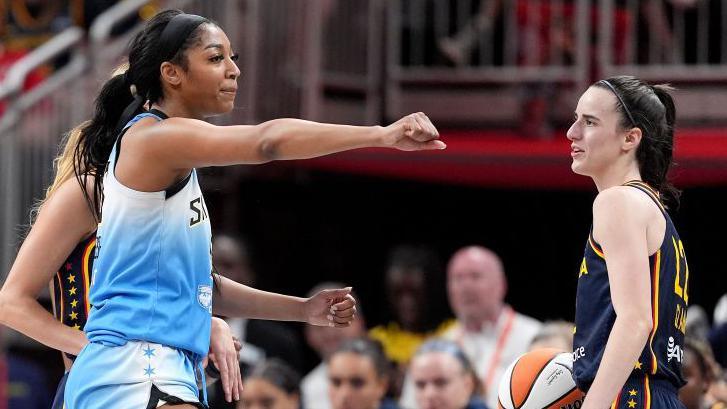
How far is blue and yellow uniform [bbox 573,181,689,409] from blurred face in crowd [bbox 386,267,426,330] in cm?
501

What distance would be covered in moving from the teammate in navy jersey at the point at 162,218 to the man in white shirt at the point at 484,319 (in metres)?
4.36

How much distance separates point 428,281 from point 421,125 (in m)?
5.82

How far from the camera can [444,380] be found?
7.37 meters

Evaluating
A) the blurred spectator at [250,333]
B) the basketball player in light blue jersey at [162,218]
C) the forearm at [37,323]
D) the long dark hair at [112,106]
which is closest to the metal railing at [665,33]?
the blurred spectator at [250,333]

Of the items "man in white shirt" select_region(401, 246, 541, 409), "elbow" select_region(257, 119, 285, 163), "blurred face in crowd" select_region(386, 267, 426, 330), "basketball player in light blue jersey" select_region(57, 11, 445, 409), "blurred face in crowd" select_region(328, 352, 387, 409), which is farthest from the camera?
"blurred face in crowd" select_region(386, 267, 426, 330)

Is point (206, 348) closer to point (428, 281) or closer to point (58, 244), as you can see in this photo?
point (58, 244)

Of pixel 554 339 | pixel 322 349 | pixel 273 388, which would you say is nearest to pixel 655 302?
pixel 554 339

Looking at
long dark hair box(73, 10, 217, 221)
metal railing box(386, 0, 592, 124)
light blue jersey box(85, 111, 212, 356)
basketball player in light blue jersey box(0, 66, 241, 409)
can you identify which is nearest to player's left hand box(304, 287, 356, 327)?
basketball player in light blue jersey box(0, 66, 241, 409)

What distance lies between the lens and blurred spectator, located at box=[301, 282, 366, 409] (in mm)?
8625

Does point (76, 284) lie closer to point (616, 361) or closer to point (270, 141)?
point (270, 141)

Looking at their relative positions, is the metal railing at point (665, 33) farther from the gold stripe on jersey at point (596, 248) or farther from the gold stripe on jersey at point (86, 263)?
the gold stripe on jersey at point (86, 263)

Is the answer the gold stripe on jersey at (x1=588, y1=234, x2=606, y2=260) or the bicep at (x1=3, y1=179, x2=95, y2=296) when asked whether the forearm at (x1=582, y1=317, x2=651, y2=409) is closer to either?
the gold stripe on jersey at (x1=588, y1=234, x2=606, y2=260)

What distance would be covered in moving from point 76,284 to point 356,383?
3.37 m

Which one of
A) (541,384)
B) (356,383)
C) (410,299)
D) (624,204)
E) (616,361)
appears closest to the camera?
(616,361)
